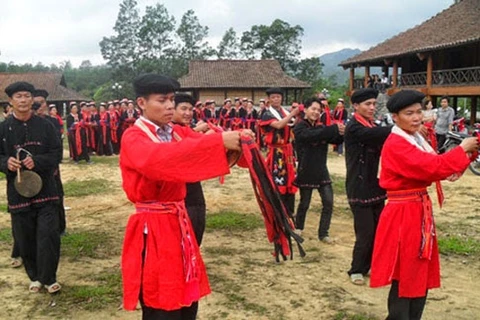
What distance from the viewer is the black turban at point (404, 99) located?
3252 millimetres

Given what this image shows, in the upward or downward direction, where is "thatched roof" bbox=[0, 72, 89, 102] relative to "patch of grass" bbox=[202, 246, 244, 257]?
upward

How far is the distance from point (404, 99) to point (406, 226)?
890 millimetres

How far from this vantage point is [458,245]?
19.3 ft

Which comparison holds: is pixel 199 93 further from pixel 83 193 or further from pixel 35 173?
pixel 35 173

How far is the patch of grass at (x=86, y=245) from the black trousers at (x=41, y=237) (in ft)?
3.19

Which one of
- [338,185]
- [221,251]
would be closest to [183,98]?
[221,251]

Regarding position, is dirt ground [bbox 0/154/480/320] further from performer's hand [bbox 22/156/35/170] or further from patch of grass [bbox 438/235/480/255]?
performer's hand [bbox 22/156/35/170]

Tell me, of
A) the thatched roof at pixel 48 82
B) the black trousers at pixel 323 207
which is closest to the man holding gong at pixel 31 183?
the black trousers at pixel 323 207

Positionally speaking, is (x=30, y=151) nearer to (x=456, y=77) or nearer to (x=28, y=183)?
(x=28, y=183)

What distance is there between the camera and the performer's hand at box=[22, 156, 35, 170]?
176 inches

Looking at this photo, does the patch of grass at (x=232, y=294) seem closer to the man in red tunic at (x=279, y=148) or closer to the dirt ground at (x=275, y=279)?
the dirt ground at (x=275, y=279)

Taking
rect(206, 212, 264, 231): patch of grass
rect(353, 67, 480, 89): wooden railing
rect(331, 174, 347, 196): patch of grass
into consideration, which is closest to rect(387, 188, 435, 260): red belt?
rect(206, 212, 264, 231): patch of grass

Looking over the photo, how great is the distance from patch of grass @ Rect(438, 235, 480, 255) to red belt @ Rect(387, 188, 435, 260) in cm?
269

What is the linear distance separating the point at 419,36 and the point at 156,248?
71.1 feet
